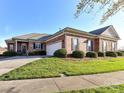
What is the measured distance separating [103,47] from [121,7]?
19.4 metres

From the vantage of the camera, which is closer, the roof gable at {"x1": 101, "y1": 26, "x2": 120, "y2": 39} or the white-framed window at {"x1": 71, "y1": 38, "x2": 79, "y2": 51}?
the white-framed window at {"x1": 71, "y1": 38, "x2": 79, "y2": 51}

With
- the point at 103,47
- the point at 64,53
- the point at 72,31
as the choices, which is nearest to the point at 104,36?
the point at 103,47

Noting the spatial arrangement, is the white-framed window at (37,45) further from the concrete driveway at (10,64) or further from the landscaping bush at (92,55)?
the concrete driveway at (10,64)

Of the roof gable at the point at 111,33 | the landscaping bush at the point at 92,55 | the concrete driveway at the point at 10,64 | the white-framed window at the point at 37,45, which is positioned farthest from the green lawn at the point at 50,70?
the white-framed window at the point at 37,45

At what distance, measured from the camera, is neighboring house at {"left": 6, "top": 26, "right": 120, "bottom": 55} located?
2017 centimetres

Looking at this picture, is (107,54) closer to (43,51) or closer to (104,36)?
(104,36)

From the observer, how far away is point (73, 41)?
20.6m

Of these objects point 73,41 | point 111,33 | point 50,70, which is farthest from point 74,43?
point 111,33

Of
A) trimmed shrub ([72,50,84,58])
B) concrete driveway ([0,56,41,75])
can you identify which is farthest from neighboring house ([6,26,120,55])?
concrete driveway ([0,56,41,75])

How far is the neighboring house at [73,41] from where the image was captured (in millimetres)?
20172

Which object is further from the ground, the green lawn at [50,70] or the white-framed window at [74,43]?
the white-framed window at [74,43]

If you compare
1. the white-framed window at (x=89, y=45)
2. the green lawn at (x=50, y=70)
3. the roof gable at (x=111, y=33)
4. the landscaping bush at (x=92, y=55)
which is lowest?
the green lawn at (x=50, y=70)

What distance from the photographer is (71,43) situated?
2034cm

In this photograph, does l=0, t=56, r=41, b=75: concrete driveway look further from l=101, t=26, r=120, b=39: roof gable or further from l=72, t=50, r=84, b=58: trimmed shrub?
l=101, t=26, r=120, b=39: roof gable
